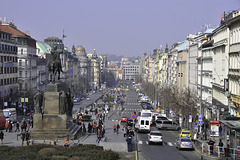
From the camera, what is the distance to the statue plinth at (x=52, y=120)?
4034cm

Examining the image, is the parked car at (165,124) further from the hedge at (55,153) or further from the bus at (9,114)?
the hedge at (55,153)

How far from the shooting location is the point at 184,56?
4902 inches

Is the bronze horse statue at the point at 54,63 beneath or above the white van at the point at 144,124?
above

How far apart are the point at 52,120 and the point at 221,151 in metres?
13.8

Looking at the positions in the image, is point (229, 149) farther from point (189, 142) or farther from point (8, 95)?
point (8, 95)

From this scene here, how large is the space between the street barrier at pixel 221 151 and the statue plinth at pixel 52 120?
11200 millimetres

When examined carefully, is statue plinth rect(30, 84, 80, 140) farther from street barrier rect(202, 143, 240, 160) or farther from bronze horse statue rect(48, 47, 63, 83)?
street barrier rect(202, 143, 240, 160)

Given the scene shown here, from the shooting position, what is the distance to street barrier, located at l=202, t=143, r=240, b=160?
3328cm

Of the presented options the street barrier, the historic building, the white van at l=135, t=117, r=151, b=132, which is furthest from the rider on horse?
the historic building

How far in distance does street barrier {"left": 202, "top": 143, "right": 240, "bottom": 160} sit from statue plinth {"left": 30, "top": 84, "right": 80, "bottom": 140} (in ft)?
36.7

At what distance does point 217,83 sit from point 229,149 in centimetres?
3748

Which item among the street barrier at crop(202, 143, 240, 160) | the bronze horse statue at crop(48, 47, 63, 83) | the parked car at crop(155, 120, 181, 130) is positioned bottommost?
the parked car at crop(155, 120, 181, 130)

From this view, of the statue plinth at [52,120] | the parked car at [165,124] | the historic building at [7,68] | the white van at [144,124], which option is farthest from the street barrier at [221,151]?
the historic building at [7,68]

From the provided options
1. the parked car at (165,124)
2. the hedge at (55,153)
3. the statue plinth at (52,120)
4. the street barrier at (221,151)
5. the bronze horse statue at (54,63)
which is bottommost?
the parked car at (165,124)
